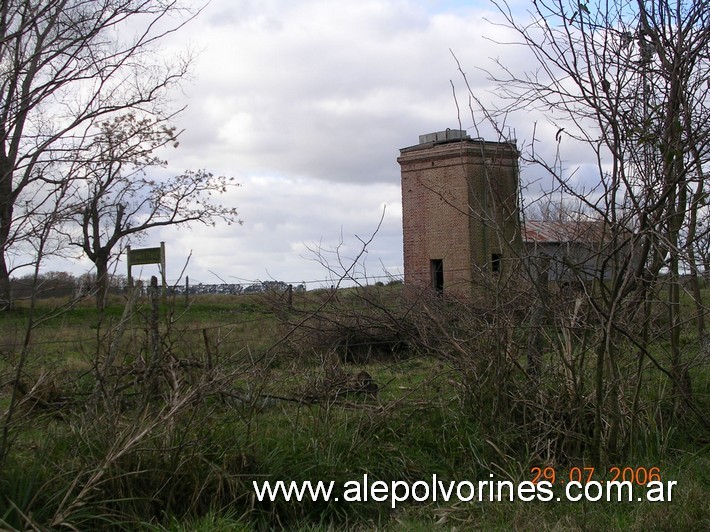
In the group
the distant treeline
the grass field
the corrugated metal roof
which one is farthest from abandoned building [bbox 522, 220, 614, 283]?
the distant treeline

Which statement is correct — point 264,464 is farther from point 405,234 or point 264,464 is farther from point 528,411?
point 405,234

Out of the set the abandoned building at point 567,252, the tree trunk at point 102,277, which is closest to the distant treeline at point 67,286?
the tree trunk at point 102,277

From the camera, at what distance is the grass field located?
4.88m

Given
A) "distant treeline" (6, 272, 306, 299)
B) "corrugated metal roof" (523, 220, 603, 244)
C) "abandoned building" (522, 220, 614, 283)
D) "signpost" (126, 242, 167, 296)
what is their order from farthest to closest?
"signpost" (126, 242, 167, 296)
"corrugated metal roof" (523, 220, 603, 244)
"abandoned building" (522, 220, 614, 283)
"distant treeline" (6, 272, 306, 299)

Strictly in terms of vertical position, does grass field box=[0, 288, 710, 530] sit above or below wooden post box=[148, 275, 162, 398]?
below

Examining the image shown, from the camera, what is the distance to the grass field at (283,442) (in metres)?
4.88

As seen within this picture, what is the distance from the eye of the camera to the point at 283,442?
6082mm

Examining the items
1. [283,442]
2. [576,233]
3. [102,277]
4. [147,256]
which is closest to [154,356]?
[283,442]

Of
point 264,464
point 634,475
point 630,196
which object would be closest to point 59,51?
point 264,464

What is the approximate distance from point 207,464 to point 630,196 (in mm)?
3863
